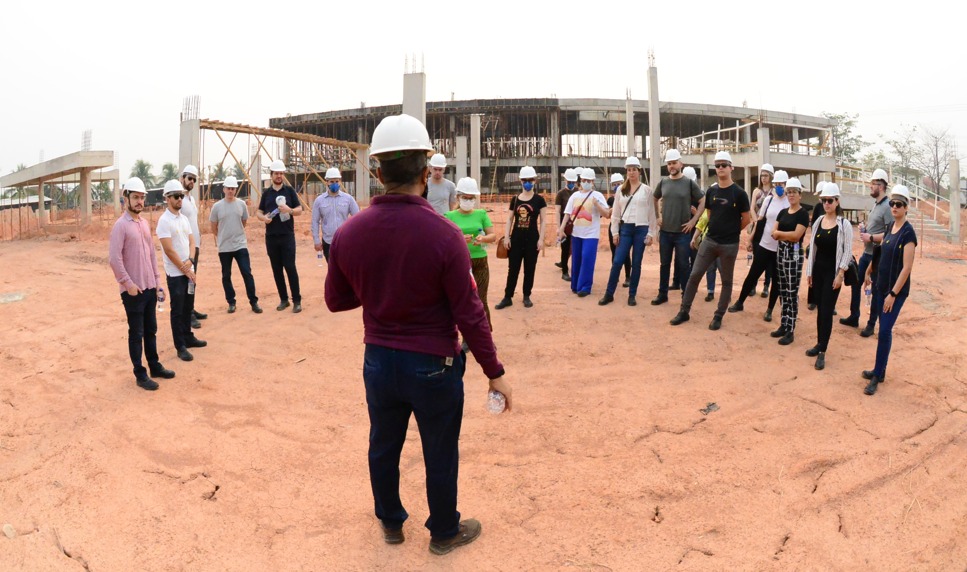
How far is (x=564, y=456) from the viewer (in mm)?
4395

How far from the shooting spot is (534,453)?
4.45m

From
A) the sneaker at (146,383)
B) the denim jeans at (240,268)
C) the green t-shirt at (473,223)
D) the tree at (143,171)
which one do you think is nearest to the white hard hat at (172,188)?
the denim jeans at (240,268)

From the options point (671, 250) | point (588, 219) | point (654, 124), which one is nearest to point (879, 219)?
point (671, 250)

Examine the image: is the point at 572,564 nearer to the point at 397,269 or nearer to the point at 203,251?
the point at 397,269

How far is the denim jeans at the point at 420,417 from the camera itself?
2807 millimetres

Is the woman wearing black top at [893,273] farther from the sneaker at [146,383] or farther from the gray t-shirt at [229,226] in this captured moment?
the gray t-shirt at [229,226]

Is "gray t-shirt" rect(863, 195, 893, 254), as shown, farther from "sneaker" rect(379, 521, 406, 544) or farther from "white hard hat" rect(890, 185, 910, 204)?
"sneaker" rect(379, 521, 406, 544)

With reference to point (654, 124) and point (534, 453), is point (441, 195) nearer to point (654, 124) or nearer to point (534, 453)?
point (534, 453)

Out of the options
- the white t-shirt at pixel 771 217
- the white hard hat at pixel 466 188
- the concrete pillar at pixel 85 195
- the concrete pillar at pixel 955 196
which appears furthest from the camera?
the concrete pillar at pixel 85 195

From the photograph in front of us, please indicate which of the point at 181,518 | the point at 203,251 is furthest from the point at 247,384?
the point at 203,251

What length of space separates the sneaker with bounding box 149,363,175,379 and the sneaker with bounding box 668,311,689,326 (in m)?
5.09

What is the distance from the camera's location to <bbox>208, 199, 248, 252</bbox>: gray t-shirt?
7.73m

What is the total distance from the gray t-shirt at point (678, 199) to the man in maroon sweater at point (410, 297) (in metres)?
5.27

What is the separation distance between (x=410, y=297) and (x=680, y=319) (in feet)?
16.9
